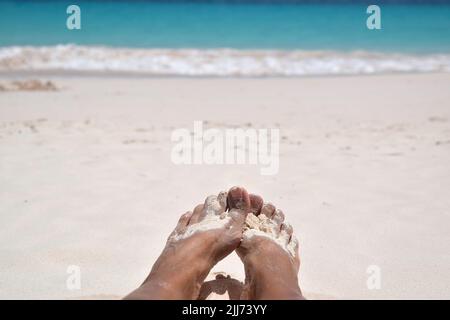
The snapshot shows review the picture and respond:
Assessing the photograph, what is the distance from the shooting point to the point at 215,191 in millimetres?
3055

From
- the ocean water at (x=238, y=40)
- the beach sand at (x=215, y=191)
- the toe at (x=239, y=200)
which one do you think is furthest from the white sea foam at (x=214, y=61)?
the toe at (x=239, y=200)

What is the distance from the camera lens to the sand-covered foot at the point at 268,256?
1.59 meters

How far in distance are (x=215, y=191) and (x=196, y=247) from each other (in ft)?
4.14

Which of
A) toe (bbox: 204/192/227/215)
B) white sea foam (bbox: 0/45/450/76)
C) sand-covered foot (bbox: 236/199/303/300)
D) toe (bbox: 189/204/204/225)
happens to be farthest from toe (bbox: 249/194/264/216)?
white sea foam (bbox: 0/45/450/76)

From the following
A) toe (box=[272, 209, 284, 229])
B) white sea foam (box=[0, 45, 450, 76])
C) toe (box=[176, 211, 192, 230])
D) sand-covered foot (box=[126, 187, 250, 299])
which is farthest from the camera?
white sea foam (box=[0, 45, 450, 76])

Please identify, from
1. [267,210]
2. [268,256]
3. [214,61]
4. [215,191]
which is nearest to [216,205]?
[267,210]

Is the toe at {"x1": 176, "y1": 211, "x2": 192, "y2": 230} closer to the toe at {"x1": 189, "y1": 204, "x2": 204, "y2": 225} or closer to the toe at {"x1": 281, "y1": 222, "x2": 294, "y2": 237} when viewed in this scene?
the toe at {"x1": 189, "y1": 204, "x2": 204, "y2": 225}

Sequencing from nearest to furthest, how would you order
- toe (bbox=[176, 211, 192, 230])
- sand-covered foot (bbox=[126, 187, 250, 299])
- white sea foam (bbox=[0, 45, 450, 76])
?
sand-covered foot (bbox=[126, 187, 250, 299]) → toe (bbox=[176, 211, 192, 230]) → white sea foam (bbox=[0, 45, 450, 76])

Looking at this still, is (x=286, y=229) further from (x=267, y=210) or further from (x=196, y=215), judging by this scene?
(x=196, y=215)

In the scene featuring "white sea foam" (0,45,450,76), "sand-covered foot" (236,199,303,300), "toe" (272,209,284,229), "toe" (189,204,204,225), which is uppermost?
"white sea foam" (0,45,450,76)

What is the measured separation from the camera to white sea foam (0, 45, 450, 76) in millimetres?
11656

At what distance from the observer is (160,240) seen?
7.79ft
